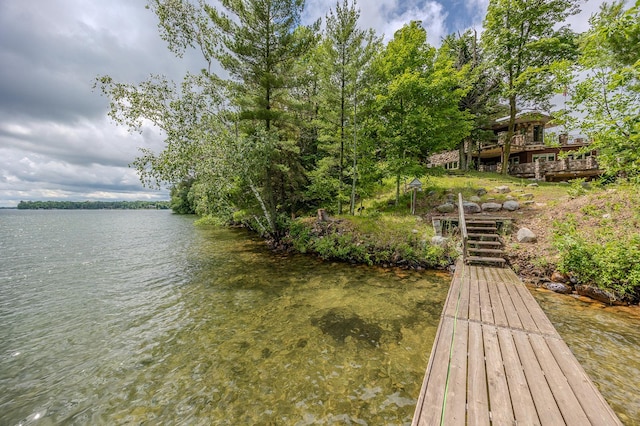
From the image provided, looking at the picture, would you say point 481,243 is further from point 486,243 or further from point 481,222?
point 481,222

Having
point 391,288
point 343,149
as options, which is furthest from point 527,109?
point 391,288

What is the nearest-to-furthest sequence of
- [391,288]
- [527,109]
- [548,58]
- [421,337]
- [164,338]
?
[421,337] < [164,338] < [391,288] < [548,58] < [527,109]

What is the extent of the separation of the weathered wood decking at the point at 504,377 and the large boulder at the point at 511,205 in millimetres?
8655

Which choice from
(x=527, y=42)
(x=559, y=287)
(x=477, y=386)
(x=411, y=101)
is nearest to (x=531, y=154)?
(x=527, y=42)

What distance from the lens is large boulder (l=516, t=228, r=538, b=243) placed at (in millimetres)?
9547

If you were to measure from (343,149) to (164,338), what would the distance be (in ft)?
43.0

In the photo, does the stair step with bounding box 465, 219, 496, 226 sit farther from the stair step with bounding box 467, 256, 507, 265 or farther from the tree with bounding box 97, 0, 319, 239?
the tree with bounding box 97, 0, 319, 239

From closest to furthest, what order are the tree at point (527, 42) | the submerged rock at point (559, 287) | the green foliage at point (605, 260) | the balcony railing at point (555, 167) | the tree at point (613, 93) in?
the tree at point (613, 93)
the green foliage at point (605, 260)
the submerged rock at point (559, 287)
the tree at point (527, 42)
the balcony railing at point (555, 167)

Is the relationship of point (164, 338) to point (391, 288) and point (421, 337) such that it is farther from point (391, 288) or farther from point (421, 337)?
point (391, 288)

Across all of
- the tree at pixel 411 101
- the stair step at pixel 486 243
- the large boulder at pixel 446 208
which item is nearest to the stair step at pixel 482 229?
the stair step at pixel 486 243

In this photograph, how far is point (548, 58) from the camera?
18766mm

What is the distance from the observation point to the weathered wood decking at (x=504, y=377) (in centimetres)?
251

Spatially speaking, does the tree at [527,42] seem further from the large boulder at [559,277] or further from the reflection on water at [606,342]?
the reflection on water at [606,342]

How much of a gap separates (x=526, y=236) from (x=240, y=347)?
36.0ft
